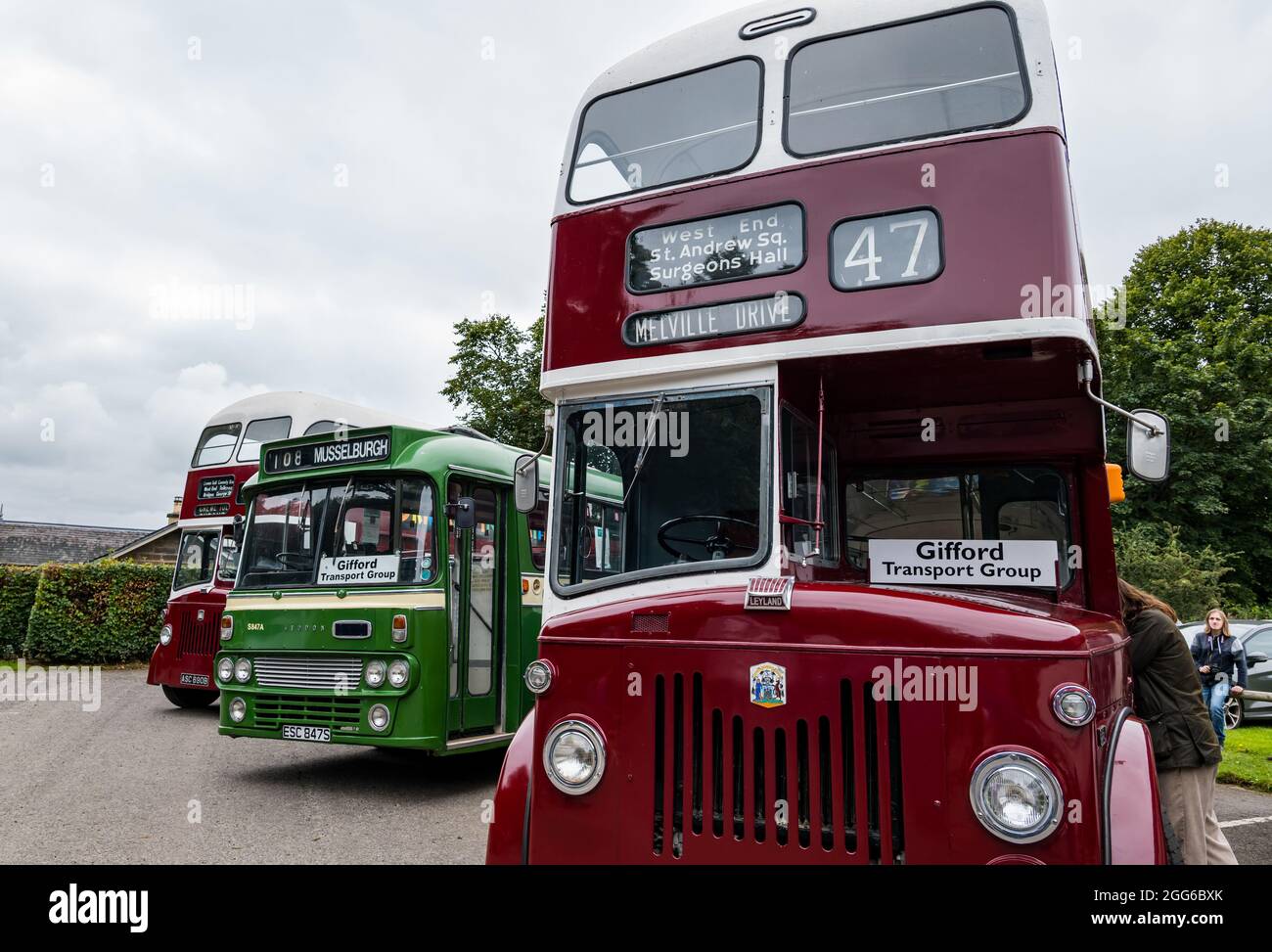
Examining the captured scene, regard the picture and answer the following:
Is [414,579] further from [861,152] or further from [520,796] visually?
[861,152]

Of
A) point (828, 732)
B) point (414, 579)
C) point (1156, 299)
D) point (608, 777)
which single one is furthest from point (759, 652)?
point (1156, 299)

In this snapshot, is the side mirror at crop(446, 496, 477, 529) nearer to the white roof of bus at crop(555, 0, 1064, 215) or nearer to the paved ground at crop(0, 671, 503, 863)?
the paved ground at crop(0, 671, 503, 863)

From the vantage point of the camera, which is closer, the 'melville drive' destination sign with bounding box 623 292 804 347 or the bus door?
the 'melville drive' destination sign with bounding box 623 292 804 347

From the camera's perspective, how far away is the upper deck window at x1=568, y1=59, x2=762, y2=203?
14.2ft

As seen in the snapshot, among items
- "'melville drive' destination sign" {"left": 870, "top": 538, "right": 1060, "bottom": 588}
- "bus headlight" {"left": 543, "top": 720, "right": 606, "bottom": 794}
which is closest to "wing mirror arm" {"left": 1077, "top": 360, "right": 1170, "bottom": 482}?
"'melville drive' destination sign" {"left": 870, "top": 538, "right": 1060, "bottom": 588}

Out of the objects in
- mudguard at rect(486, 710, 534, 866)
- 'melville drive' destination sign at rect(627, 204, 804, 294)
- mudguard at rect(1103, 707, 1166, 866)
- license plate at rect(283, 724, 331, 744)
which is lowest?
license plate at rect(283, 724, 331, 744)

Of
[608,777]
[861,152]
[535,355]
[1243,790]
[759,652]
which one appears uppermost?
[535,355]

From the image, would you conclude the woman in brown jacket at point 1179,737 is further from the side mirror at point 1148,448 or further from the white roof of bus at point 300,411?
the white roof of bus at point 300,411

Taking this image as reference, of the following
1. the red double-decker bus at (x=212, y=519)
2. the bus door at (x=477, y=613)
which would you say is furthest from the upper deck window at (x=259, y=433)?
the bus door at (x=477, y=613)

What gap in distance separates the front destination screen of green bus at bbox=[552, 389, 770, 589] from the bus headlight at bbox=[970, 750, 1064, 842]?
123cm

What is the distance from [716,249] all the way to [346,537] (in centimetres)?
514

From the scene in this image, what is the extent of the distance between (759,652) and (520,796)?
1.15 metres

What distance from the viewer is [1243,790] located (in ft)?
29.2
